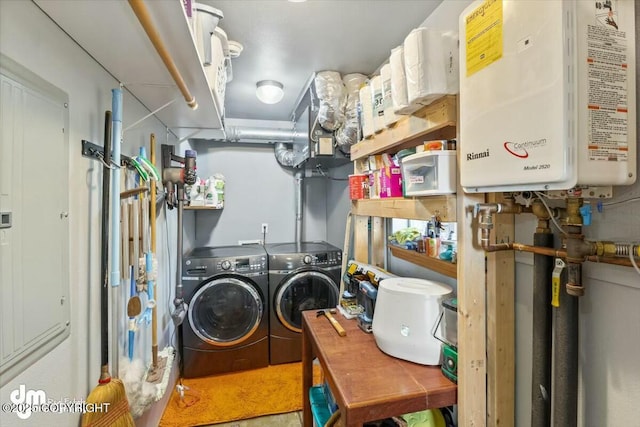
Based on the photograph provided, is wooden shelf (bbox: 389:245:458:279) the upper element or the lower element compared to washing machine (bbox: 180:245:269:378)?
upper

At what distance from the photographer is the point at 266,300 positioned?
280cm

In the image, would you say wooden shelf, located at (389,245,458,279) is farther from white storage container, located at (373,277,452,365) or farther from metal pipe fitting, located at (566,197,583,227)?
metal pipe fitting, located at (566,197,583,227)

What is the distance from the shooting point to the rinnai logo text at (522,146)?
76cm

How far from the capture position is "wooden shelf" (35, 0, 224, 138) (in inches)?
35.4

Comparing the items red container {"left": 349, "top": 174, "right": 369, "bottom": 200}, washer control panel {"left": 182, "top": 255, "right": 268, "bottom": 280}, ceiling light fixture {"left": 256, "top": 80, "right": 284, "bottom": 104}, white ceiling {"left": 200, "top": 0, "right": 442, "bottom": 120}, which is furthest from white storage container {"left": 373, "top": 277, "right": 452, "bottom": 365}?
ceiling light fixture {"left": 256, "top": 80, "right": 284, "bottom": 104}

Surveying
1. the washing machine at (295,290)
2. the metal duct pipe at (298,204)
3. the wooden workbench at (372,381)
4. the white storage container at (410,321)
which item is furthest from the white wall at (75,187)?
the metal duct pipe at (298,204)

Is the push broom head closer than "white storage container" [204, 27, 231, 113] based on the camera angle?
Yes

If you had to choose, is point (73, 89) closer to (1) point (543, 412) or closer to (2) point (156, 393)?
(2) point (156, 393)

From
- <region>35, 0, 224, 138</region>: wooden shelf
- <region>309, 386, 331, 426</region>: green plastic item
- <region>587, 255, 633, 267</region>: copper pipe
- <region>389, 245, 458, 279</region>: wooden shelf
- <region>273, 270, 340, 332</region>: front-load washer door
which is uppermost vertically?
<region>35, 0, 224, 138</region>: wooden shelf

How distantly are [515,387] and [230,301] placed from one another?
223cm

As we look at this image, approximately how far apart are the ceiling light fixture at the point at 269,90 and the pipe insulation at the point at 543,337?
7.27 feet

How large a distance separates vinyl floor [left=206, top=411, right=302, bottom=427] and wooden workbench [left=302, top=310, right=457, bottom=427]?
101 centimetres

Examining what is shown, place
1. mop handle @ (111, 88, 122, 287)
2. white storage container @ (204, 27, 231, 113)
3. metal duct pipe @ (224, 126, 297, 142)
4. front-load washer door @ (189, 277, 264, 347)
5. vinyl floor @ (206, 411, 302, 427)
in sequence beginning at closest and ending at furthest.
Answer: mop handle @ (111, 88, 122, 287)
white storage container @ (204, 27, 231, 113)
vinyl floor @ (206, 411, 302, 427)
front-load washer door @ (189, 277, 264, 347)
metal duct pipe @ (224, 126, 297, 142)

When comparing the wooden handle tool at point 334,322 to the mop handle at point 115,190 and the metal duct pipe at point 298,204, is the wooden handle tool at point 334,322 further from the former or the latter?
the metal duct pipe at point 298,204
